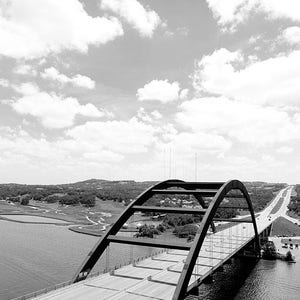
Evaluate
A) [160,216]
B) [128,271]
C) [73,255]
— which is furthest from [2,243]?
[160,216]

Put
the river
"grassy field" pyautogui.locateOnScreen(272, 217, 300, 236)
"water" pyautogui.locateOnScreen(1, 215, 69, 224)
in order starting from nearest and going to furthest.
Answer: the river < "grassy field" pyautogui.locateOnScreen(272, 217, 300, 236) < "water" pyautogui.locateOnScreen(1, 215, 69, 224)

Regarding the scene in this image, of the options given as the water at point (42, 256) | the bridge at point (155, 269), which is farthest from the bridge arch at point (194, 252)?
the water at point (42, 256)

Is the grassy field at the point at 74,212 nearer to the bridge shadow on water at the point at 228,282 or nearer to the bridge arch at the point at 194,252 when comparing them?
the bridge shadow on water at the point at 228,282

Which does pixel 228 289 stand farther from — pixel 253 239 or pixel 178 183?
pixel 253 239

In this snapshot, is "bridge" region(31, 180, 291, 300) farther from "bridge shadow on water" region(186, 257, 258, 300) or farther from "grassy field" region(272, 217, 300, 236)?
"grassy field" region(272, 217, 300, 236)

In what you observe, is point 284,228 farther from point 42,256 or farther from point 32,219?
point 32,219

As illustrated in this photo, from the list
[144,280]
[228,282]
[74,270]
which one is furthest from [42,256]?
[144,280]

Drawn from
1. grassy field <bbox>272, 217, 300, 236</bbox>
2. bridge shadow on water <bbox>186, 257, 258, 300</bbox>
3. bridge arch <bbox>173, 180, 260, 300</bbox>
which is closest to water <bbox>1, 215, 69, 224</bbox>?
grassy field <bbox>272, 217, 300, 236</bbox>
